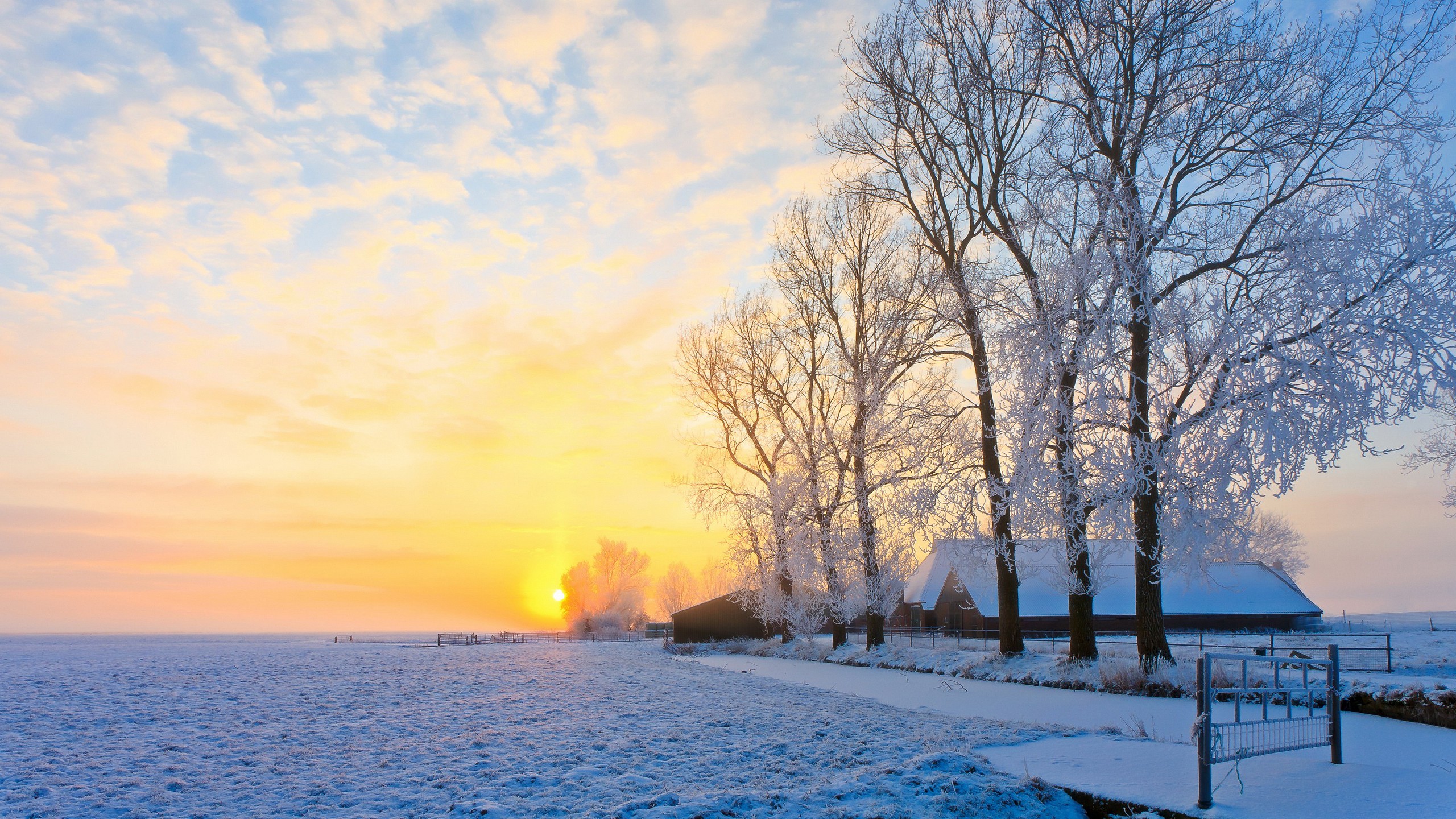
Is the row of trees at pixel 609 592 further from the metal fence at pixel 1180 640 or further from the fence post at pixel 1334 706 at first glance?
the fence post at pixel 1334 706

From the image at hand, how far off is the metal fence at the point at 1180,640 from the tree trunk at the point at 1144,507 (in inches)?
346

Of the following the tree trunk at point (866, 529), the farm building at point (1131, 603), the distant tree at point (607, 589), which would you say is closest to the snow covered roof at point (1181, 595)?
the farm building at point (1131, 603)

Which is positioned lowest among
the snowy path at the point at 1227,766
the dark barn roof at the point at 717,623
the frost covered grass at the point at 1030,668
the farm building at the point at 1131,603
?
the dark barn roof at the point at 717,623

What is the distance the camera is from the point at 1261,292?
13.6 m

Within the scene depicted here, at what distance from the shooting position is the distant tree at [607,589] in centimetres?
9012

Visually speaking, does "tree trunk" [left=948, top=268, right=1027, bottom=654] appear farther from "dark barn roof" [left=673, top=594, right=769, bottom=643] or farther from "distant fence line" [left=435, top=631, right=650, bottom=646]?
"distant fence line" [left=435, top=631, right=650, bottom=646]

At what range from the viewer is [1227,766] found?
25.7 feet

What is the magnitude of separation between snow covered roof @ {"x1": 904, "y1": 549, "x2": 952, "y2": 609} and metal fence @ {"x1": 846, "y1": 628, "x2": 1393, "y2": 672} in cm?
334

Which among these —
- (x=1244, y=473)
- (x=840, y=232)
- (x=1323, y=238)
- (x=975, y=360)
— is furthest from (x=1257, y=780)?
(x=840, y=232)

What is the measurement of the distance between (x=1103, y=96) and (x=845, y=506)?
1611 cm

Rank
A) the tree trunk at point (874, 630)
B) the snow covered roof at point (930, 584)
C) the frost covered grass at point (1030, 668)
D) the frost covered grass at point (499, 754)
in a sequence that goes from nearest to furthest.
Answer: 1. the frost covered grass at point (499, 754)
2. the frost covered grass at point (1030, 668)
3. the tree trunk at point (874, 630)
4. the snow covered roof at point (930, 584)

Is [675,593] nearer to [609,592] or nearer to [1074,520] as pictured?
[609,592]

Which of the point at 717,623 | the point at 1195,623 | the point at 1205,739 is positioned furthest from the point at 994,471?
the point at 1195,623

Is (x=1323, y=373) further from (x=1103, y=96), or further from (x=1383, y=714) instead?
(x=1103, y=96)
